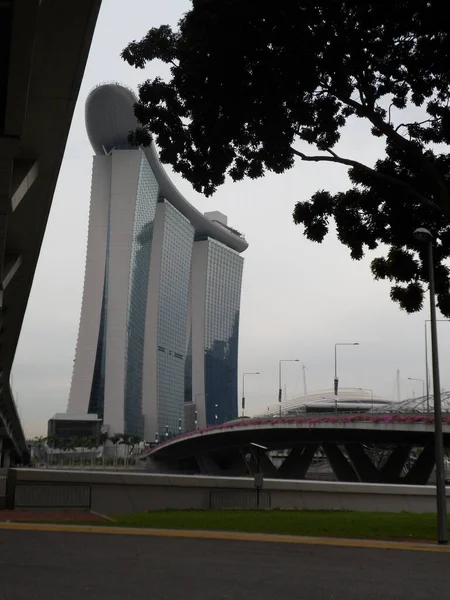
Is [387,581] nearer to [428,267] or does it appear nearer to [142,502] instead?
[428,267]

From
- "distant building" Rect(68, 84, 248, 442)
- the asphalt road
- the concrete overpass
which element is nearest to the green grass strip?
the asphalt road

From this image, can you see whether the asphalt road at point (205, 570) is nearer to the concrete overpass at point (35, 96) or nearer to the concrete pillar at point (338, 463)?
the concrete overpass at point (35, 96)

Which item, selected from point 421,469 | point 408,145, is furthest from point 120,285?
point 408,145

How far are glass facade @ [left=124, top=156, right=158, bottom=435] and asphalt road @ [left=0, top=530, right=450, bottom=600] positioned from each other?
163059 mm

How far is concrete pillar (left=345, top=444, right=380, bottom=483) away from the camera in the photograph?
72250 mm

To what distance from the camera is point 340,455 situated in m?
76.4

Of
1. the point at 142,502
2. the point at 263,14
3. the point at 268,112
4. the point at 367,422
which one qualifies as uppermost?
the point at 263,14

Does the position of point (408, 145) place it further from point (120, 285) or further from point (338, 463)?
point (120, 285)

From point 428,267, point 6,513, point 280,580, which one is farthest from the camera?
point 6,513

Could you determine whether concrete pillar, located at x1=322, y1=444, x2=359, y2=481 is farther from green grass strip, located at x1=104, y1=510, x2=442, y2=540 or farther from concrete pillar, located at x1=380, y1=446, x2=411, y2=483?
green grass strip, located at x1=104, y1=510, x2=442, y2=540

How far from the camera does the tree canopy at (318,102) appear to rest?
1905 cm

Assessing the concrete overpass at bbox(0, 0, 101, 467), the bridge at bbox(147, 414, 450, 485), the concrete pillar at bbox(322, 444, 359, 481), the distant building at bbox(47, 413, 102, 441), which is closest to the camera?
the concrete overpass at bbox(0, 0, 101, 467)

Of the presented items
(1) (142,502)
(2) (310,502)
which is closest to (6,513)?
(1) (142,502)

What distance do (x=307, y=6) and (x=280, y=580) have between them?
13736 mm
